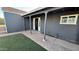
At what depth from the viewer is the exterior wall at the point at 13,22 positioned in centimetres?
754

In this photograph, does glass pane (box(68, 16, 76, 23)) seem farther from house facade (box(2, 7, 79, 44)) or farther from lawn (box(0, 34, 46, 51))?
lawn (box(0, 34, 46, 51))

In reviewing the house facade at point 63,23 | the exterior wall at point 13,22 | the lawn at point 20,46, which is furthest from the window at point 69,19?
the exterior wall at point 13,22

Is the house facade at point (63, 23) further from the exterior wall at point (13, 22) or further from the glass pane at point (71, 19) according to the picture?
the exterior wall at point (13, 22)

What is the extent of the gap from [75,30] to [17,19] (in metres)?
7.60

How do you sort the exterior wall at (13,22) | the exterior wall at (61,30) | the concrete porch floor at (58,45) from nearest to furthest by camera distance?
1. the concrete porch floor at (58,45)
2. the exterior wall at (61,30)
3. the exterior wall at (13,22)

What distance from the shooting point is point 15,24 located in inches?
324

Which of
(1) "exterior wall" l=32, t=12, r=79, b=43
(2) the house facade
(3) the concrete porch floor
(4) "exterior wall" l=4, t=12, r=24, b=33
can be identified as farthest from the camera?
(4) "exterior wall" l=4, t=12, r=24, b=33

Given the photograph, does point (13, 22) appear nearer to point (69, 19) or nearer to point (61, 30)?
point (61, 30)

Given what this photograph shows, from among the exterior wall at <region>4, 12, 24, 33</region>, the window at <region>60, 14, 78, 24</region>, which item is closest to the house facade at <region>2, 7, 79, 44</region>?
the window at <region>60, 14, 78, 24</region>

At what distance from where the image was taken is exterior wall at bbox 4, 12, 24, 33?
7.54 metres

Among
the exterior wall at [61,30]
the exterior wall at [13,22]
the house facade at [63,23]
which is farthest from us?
the exterior wall at [13,22]

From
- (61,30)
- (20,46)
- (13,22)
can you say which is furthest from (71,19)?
(13,22)

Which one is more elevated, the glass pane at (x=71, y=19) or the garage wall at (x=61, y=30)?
the glass pane at (x=71, y=19)
